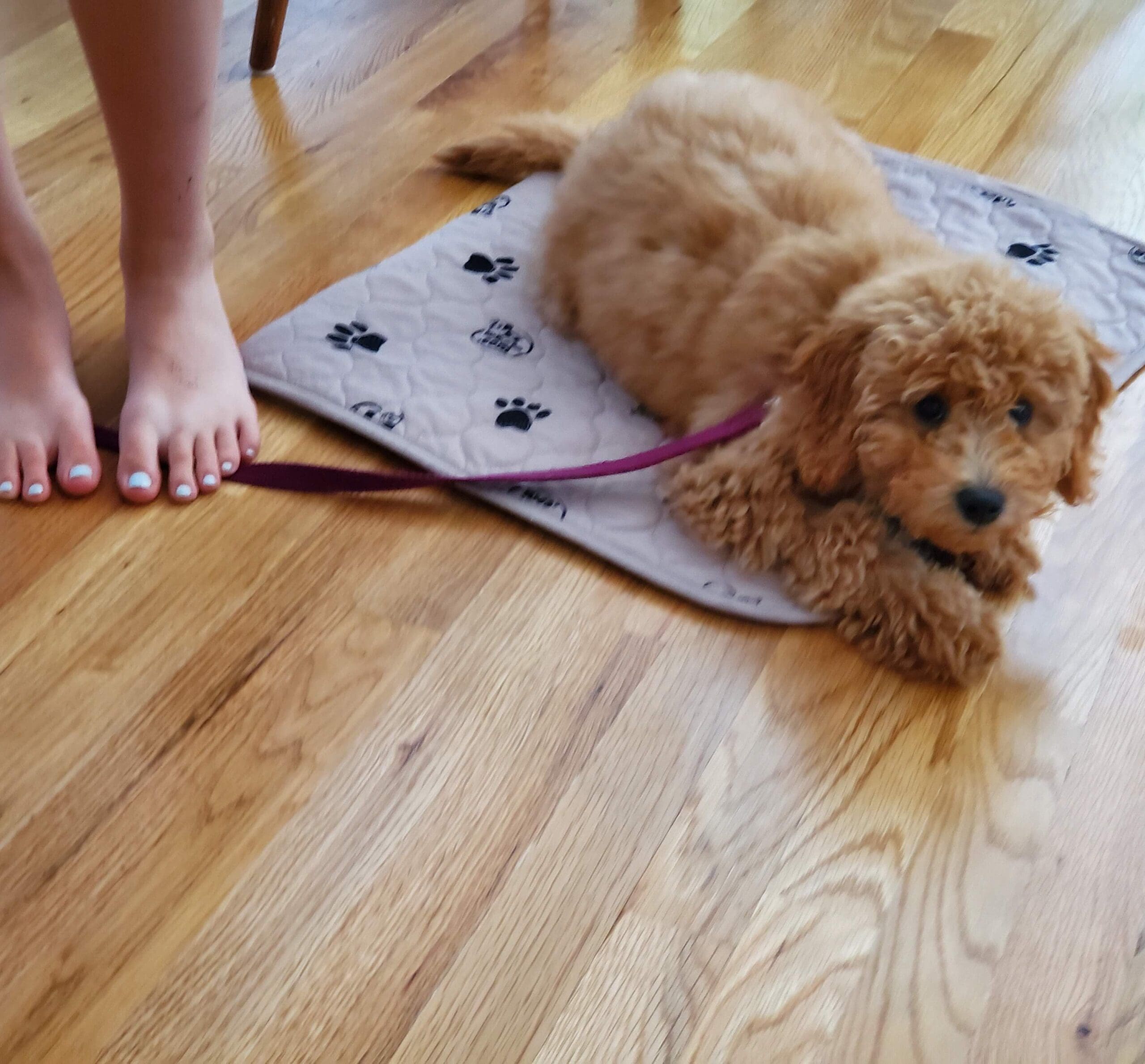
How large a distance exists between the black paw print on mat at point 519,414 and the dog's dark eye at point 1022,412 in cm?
58

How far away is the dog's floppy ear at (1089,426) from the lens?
115 centimetres

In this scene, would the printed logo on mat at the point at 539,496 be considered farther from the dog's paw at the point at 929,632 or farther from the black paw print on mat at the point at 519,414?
the dog's paw at the point at 929,632

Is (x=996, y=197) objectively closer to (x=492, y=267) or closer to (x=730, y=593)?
(x=492, y=267)

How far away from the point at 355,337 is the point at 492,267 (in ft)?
0.96

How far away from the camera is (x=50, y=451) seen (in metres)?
1.29

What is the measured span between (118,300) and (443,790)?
935mm

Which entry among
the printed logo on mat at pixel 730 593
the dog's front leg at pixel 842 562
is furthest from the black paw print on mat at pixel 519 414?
the printed logo on mat at pixel 730 593

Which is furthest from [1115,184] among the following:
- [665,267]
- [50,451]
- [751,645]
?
[50,451]

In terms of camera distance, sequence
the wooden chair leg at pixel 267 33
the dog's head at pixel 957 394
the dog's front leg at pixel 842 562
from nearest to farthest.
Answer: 1. the dog's head at pixel 957 394
2. the dog's front leg at pixel 842 562
3. the wooden chair leg at pixel 267 33

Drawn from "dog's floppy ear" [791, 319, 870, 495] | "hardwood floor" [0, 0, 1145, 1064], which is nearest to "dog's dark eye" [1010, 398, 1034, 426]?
"dog's floppy ear" [791, 319, 870, 495]

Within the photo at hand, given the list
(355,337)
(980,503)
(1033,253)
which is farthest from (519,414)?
(1033,253)

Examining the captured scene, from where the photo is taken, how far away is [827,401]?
46.3 inches

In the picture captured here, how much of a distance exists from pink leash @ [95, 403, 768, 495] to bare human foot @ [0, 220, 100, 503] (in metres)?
0.06

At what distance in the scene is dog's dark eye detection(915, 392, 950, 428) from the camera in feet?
3.66
